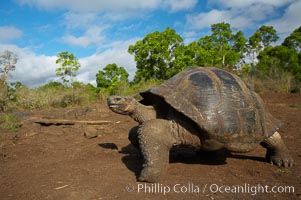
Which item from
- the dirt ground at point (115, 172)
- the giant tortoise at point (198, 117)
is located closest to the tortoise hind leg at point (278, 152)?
the dirt ground at point (115, 172)

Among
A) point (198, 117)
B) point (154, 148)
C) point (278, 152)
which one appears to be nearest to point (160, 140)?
point (154, 148)

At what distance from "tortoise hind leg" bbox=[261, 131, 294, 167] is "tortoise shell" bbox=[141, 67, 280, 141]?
0.44 meters

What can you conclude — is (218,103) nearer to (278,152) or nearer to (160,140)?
(160,140)

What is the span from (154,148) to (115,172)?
90cm

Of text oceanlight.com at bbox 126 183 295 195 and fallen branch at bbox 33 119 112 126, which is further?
fallen branch at bbox 33 119 112 126

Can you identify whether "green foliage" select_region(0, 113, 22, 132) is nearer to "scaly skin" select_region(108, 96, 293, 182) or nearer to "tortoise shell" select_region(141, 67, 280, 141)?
"scaly skin" select_region(108, 96, 293, 182)

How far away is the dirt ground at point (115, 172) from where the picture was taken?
371cm

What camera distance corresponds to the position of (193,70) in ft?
16.1

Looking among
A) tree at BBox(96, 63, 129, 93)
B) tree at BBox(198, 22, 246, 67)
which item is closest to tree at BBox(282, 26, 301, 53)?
tree at BBox(198, 22, 246, 67)

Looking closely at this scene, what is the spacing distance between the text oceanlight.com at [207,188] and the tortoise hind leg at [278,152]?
1300 mm

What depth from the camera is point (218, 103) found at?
4398 millimetres

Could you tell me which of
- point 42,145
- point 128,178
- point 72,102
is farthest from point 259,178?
point 72,102

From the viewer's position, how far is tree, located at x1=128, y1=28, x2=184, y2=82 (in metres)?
29.9

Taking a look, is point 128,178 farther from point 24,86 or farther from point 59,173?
point 24,86
